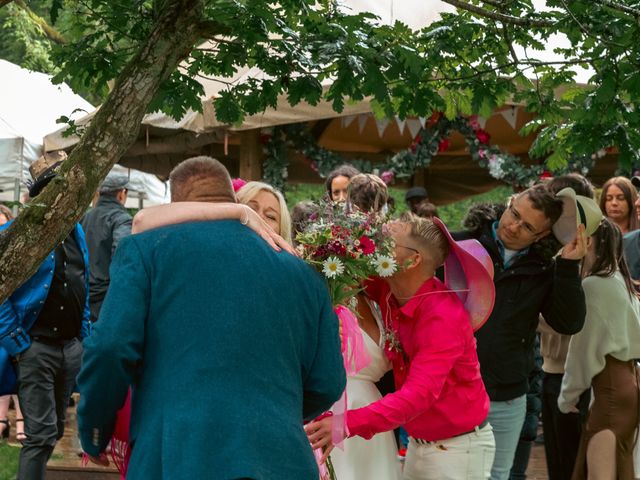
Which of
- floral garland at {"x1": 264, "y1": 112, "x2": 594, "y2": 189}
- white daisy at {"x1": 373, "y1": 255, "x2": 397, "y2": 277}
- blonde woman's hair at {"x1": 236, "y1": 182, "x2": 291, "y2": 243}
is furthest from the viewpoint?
floral garland at {"x1": 264, "y1": 112, "x2": 594, "y2": 189}

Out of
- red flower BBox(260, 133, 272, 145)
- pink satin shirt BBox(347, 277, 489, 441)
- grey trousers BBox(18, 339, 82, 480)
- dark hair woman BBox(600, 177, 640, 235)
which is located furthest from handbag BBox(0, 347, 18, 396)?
dark hair woman BBox(600, 177, 640, 235)

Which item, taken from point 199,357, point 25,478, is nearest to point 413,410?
point 199,357

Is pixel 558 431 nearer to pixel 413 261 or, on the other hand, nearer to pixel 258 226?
pixel 413 261

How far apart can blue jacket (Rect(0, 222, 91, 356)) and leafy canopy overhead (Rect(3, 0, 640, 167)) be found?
2.24 m

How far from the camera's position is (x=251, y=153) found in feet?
34.0

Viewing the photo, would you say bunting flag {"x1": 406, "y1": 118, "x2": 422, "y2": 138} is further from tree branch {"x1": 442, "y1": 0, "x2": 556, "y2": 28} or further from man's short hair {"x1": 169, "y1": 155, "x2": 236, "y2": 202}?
man's short hair {"x1": 169, "y1": 155, "x2": 236, "y2": 202}

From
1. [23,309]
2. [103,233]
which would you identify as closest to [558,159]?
[23,309]

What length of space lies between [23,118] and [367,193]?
10.1m

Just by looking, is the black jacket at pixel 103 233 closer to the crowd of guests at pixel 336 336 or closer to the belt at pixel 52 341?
the crowd of guests at pixel 336 336

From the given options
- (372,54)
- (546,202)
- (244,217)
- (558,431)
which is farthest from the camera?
(558,431)

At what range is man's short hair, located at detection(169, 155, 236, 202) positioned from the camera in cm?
341

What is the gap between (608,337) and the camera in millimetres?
6152

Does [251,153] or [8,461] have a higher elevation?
[251,153]

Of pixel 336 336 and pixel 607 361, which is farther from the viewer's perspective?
pixel 607 361
